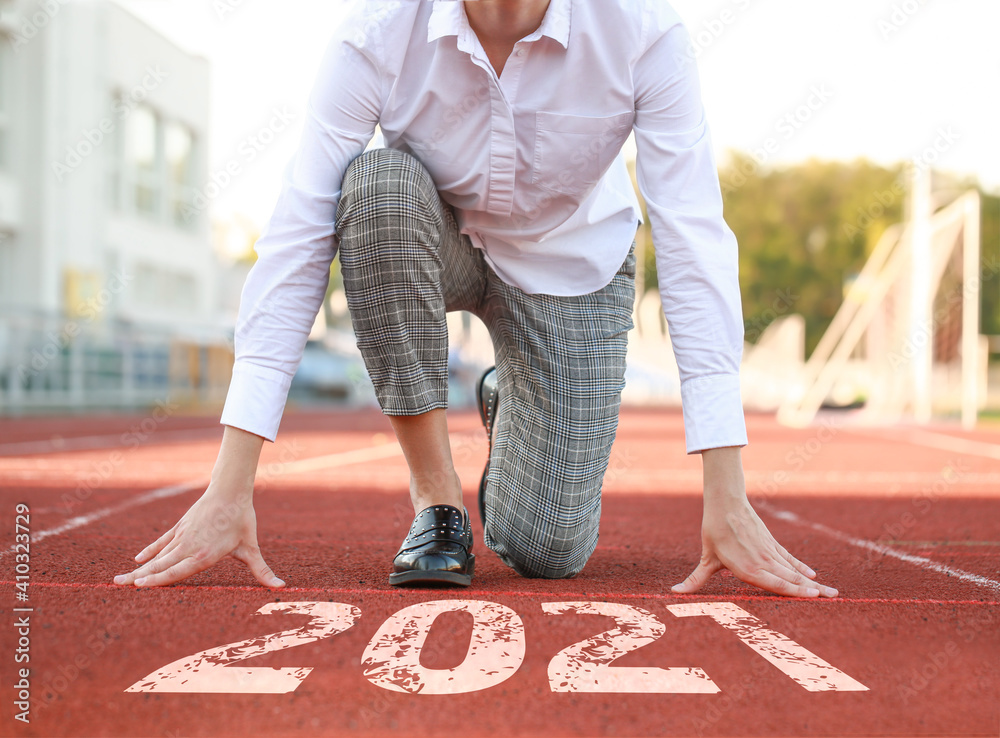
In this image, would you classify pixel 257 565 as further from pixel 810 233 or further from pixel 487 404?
pixel 810 233

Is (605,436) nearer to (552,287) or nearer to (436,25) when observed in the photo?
(552,287)

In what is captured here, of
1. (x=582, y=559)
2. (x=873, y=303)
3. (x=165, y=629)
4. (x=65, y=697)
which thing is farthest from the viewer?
(x=873, y=303)

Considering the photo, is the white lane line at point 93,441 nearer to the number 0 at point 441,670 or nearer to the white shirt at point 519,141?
the white shirt at point 519,141

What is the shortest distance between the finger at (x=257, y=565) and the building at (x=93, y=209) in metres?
13.4

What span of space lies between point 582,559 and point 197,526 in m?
1.11

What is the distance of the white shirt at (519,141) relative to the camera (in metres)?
2.08

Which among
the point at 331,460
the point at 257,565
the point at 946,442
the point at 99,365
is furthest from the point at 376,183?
the point at 99,365

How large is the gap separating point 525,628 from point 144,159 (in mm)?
22804

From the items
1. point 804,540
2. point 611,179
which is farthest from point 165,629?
point 804,540

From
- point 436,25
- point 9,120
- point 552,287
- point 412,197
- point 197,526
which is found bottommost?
point 197,526

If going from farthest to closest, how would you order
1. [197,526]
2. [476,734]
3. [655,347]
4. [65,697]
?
[655,347]
[197,526]
[65,697]
[476,734]

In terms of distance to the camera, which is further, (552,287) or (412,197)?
(552,287)

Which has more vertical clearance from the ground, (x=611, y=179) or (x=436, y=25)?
(x=436, y=25)

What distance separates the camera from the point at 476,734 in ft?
4.45
